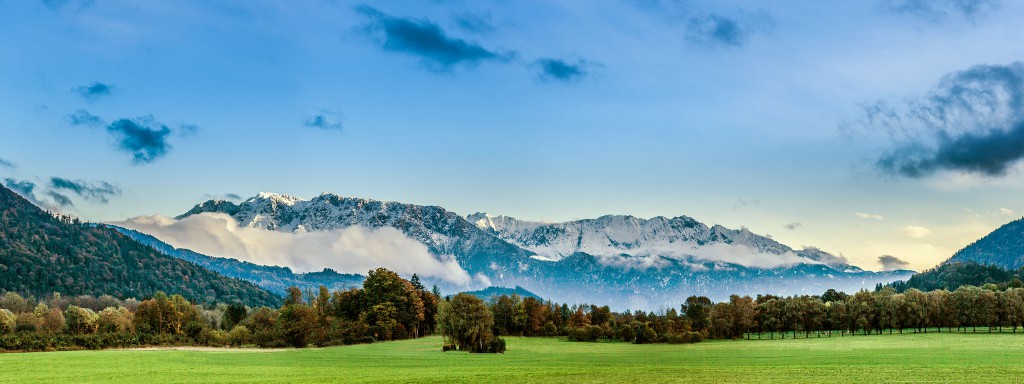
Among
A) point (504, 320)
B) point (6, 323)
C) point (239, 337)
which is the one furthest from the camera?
point (504, 320)

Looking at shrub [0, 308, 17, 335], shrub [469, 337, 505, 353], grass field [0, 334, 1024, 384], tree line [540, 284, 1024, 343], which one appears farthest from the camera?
tree line [540, 284, 1024, 343]

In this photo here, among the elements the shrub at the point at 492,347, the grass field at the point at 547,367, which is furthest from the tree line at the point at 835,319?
the grass field at the point at 547,367

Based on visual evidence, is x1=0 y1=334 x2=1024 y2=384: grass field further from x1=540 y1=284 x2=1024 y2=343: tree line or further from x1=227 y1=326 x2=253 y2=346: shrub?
x1=540 y1=284 x2=1024 y2=343: tree line

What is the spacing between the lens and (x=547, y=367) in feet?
282

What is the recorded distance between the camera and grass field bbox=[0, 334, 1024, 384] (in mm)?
69062

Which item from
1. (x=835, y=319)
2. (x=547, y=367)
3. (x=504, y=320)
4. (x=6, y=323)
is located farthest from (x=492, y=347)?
(x=6, y=323)

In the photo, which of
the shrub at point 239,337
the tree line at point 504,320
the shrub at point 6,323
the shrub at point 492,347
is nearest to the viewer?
the shrub at point 492,347

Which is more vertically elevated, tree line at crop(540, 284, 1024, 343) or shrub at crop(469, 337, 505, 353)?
tree line at crop(540, 284, 1024, 343)

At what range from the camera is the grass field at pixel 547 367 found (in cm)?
6906

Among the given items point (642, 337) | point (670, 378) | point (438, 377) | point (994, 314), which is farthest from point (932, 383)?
point (994, 314)

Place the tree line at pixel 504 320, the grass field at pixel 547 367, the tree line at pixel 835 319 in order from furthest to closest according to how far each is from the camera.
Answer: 1. the tree line at pixel 835 319
2. the tree line at pixel 504 320
3. the grass field at pixel 547 367

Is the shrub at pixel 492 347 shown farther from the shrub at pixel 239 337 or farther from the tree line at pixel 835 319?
the shrub at pixel 239 337

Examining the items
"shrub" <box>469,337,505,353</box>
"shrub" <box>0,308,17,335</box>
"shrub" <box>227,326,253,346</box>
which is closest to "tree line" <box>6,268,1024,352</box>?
"shrub" <box>227,326,253,346</box>

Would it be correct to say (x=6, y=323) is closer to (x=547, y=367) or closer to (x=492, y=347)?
(x=492, y=347)
